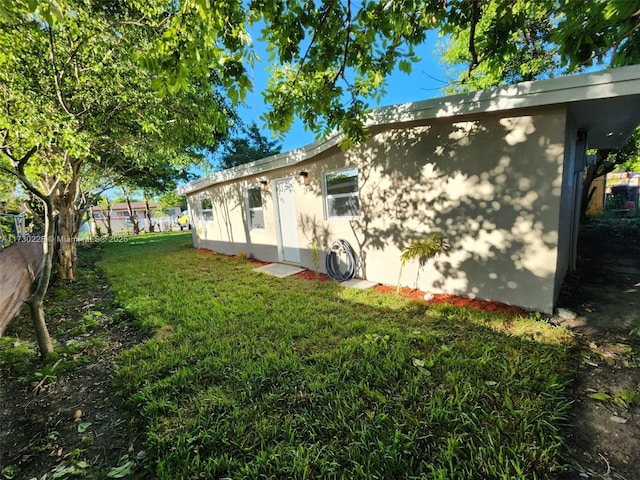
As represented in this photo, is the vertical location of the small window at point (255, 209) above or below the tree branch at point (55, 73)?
below

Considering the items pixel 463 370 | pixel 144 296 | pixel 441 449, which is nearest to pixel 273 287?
pixel 144 296

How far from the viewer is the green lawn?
5.81 feet

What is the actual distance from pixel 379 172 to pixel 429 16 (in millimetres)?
2434

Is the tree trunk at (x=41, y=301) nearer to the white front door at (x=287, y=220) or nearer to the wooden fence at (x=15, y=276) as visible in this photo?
the wooden fence at (x=15, y=276)

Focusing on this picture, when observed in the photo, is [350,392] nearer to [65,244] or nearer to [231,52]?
[231,52]

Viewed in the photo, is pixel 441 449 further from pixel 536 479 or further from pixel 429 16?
pixel 429 16

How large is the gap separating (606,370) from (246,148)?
16.6 meters

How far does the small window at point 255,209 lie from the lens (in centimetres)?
857

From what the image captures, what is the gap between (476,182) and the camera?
13.3ft

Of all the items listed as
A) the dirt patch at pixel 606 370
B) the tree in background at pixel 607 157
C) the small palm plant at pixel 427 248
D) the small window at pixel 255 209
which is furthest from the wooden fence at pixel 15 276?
the tree in background at pixel 607 157

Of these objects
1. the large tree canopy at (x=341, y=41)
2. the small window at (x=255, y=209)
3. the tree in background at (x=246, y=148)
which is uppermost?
the tree in background at (x=246, y=148)

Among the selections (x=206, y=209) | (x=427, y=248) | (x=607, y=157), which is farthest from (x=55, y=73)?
(x=607, y=157)

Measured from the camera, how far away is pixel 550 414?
2.03 meters

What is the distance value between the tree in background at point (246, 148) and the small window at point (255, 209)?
703 centimetres
